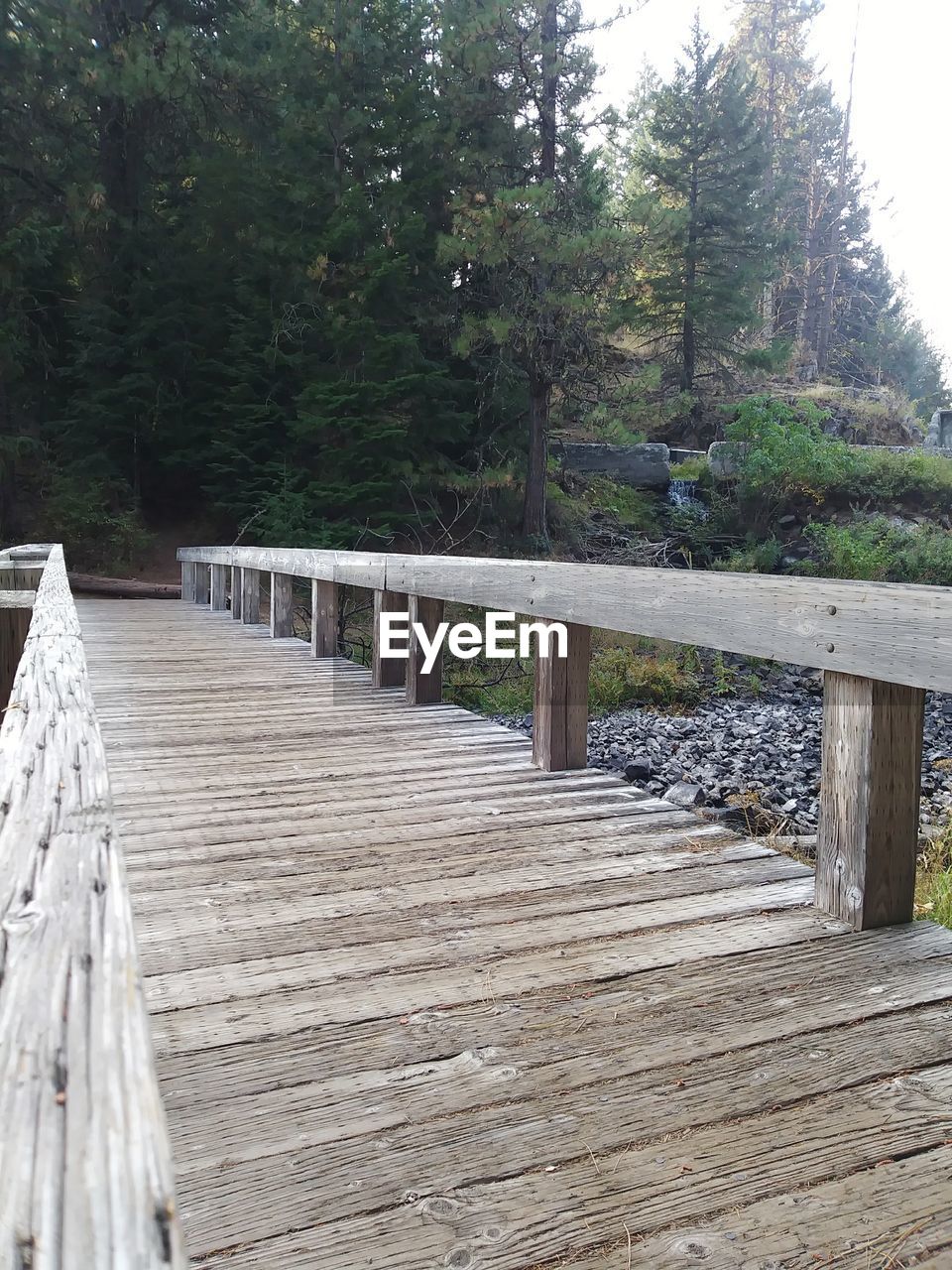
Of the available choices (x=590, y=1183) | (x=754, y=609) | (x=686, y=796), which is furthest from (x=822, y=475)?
(x=590, y=1183)

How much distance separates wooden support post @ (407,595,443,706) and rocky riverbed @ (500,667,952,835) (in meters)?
1.44

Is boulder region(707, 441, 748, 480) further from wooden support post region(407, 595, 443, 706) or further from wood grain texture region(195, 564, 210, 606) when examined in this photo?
wooden support post region(407, 595, 443, 706)

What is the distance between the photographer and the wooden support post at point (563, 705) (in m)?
3.40

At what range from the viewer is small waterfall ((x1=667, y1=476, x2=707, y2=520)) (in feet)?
61.7

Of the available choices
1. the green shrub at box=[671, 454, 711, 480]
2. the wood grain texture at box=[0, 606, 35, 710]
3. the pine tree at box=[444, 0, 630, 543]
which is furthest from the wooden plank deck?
the green shrub at box=[671, 454, 711, 480]

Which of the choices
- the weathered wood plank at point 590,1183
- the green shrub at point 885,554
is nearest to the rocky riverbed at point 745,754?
the weathered wood plank at point 590,1183

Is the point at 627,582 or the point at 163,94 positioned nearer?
the point at 627,582

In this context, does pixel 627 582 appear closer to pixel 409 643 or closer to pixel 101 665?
pixel 409 643

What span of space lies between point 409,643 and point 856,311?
122ft

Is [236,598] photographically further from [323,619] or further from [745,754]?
[745,754]

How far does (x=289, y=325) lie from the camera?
18.2 meters

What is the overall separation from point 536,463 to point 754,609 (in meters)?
15.5

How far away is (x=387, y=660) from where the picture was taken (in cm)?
521

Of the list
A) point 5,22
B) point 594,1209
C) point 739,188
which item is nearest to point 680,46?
point 739,188
